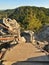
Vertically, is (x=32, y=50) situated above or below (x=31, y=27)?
above

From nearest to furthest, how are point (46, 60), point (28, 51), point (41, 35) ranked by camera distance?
point (46, 60)
point (28, 51)
point (41, 35)

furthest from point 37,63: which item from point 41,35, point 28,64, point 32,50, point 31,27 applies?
point 31,27

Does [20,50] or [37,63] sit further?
[20,50]

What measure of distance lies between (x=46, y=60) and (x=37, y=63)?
309mm

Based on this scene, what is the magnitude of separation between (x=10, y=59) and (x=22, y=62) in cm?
46

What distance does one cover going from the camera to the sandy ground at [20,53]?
898 centimetres

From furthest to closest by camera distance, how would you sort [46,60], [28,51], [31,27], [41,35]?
[31,27] → [41,35] → [28,51] → [46,60]

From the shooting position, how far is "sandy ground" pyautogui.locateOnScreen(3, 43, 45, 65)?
8.98m

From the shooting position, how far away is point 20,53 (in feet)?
30.5

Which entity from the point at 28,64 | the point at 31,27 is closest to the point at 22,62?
the point at 28,64

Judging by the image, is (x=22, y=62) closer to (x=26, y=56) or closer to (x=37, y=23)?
(x=26, y=56)

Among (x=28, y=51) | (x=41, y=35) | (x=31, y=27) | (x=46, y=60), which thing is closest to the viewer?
(x=46, y=60)

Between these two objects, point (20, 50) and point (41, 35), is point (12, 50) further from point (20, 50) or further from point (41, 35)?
point (41, 35)

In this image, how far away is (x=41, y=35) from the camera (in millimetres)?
30094
